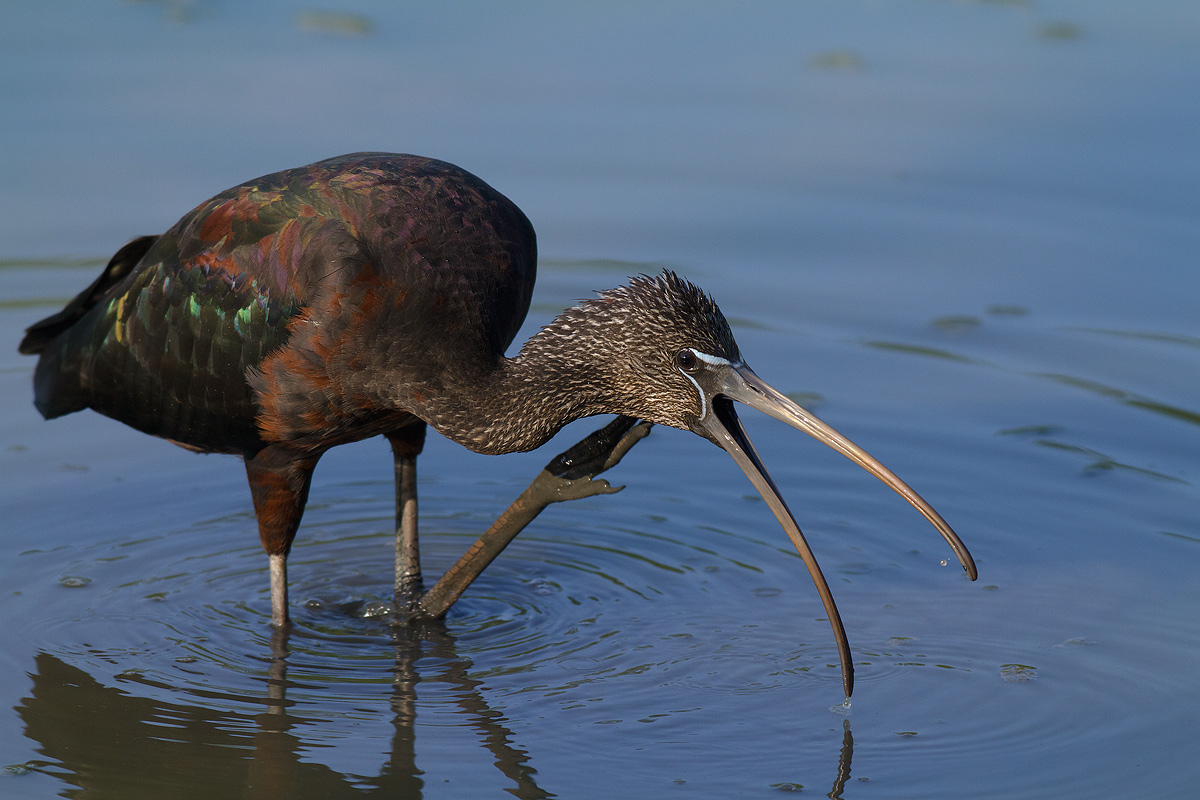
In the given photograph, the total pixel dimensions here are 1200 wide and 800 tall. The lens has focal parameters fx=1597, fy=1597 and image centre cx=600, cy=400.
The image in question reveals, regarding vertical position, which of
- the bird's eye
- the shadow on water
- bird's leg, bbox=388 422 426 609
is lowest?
the shadow on water

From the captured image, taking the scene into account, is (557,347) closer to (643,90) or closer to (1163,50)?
(643,90)

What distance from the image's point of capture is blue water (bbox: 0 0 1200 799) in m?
5.22

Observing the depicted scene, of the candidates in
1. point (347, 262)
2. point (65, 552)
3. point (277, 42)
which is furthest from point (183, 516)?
point (277, 42)

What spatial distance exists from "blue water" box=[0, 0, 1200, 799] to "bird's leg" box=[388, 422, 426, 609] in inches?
8.4

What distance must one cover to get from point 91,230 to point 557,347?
16.1ft

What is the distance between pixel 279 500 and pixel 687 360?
5.57ft

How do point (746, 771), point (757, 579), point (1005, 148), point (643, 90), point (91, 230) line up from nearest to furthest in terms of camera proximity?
1. point (746, 771)
2. point (757, 579)
3. point (91, 230)
4. point (1005, 148)
5. point (643, 90)

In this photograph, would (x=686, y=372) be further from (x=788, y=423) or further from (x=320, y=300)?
(x=320, y=300)

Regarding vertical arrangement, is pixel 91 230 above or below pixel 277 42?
below

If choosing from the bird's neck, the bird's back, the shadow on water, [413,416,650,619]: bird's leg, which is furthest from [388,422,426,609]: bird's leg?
the bird's neck

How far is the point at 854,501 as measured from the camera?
6945mm

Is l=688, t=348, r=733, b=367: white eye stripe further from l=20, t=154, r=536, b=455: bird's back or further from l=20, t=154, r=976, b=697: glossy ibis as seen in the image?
l=20, t=154, r=536, b=455: bird's back

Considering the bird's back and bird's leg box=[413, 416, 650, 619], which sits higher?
the bird's back

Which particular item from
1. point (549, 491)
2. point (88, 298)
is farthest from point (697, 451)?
point (88, 298)
